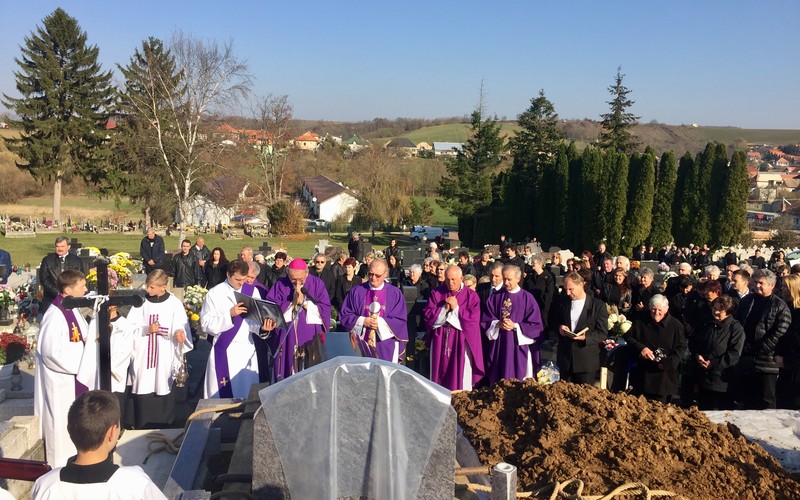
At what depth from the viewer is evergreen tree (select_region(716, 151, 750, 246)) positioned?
3194 cm

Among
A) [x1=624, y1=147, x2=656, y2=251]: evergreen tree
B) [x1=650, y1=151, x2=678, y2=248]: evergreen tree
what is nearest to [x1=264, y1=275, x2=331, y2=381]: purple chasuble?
[x1=624, y1=147, x2=656, y2=251]: evergreen tree

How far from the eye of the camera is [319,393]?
322 cm

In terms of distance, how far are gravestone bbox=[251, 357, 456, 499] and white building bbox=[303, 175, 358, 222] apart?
164ft

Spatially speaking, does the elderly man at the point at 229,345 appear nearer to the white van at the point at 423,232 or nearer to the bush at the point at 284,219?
the bush at the point at 284,219

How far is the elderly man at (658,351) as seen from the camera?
667 cm

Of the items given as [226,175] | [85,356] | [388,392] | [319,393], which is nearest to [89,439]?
[319,393]

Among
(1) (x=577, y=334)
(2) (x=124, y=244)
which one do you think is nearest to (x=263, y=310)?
(1) (x=577, y=334)

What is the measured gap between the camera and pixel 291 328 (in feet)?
23.8

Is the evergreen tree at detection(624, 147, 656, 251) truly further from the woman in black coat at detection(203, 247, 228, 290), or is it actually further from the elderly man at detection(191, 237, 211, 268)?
the woman in black coat at detection(203, 247, 228, 290)

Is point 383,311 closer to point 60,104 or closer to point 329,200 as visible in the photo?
point 60,104

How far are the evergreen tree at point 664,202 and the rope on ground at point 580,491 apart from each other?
1269 inches

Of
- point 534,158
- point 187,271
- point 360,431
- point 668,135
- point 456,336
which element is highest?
point 668,135

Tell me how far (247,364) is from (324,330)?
929mm

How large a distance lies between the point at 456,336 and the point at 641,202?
28.0 m
